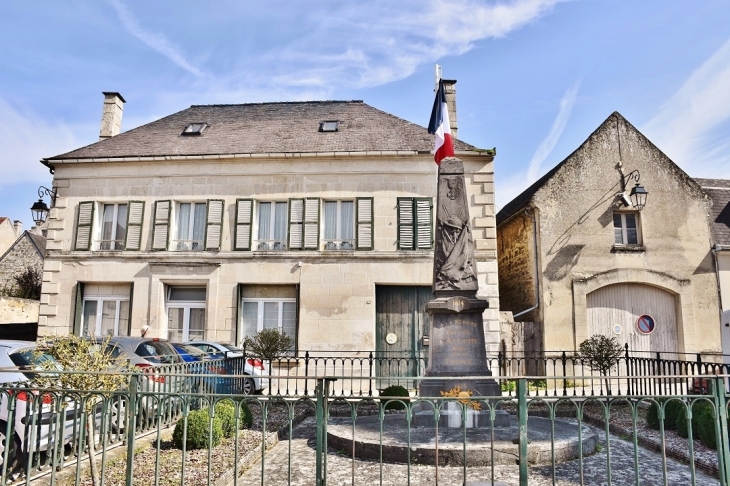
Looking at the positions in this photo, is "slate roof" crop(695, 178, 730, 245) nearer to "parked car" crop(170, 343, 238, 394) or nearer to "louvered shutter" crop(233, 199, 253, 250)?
"louvered shutter" crop(233, 199, 253, 250)

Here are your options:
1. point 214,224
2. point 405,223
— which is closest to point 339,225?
point 405,223

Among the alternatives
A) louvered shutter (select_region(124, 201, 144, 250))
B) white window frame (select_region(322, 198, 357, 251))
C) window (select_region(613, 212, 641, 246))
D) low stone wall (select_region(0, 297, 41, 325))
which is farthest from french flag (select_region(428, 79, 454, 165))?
low stone wall (select_region(0, 297, 41, 325))

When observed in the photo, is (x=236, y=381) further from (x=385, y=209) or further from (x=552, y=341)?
(x=552, y=341)

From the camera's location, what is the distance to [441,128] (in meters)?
10.1

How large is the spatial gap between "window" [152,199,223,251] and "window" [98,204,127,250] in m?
1.22

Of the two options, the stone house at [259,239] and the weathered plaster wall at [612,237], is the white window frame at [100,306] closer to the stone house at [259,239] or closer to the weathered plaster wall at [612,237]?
the stone house at [259,239]

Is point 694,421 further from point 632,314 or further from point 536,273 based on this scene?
point 632,314

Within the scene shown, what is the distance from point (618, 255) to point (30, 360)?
49.5 feet

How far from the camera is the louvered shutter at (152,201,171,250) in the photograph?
16.7 meters

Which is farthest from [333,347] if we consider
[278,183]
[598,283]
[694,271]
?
[694,271]

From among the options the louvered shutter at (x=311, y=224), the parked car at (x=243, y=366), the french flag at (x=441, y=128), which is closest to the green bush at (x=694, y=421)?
the french flag at (x=441, y=128)

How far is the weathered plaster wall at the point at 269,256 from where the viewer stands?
15.9 m

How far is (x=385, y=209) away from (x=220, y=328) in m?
5.79

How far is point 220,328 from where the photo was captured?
16125 mm
